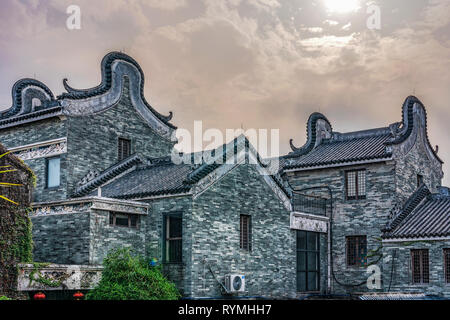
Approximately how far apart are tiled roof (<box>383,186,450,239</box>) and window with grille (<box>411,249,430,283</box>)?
2.16 feet

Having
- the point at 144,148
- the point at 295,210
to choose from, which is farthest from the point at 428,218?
the point at 144,148

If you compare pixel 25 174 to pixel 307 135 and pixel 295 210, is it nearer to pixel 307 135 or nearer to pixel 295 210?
pixel 295 210

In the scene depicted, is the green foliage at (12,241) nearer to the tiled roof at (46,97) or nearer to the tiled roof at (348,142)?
the tiled roof at (46,97)

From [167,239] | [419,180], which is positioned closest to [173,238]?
[167,239]

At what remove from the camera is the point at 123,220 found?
20.7 m

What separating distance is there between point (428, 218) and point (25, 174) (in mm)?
15402

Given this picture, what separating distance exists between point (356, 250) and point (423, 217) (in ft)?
10.9

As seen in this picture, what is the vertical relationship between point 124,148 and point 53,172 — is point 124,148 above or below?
above

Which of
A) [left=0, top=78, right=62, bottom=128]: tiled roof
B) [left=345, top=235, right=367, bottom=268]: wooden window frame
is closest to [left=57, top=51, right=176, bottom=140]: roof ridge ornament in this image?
[left=0, top=78, right=62, bottom=128]: tiled roof

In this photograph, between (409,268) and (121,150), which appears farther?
(121,150)

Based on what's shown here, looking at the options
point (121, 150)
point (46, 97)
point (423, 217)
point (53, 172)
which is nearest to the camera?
point (53, 172)

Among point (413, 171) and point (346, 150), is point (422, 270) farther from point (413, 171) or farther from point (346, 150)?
point (346, 150)

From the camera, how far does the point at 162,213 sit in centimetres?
2092
